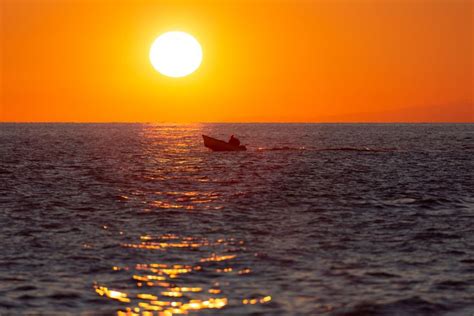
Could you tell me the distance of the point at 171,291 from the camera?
64.3 feet

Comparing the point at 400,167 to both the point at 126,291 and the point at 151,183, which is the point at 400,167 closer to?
the point at 151,183

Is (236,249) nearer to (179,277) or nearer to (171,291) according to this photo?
(179,277)

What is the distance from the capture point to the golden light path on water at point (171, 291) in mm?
18000

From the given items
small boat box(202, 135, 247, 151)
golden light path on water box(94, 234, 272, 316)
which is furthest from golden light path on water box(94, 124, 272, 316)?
small boat box(202, 135, 247, 151)

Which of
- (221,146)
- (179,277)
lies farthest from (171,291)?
(221,146)

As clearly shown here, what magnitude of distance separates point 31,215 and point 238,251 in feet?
43.5

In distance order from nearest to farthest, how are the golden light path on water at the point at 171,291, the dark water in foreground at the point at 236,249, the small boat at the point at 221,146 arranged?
the golden light path on water at the point at 171,291 < the dark water in foreground at the point at 236,249 < the small boat at the point at 221,146

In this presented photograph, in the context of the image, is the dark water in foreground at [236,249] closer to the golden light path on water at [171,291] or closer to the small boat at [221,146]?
the golden light path on water at [171,291]

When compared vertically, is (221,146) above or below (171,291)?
above

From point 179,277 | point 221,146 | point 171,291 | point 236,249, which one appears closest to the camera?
point 171,291

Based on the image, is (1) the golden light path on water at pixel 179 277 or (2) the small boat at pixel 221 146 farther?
(2) the small boat at pixel 221 146

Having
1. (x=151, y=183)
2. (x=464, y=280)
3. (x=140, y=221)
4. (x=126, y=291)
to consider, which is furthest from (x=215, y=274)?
(x=151, y=183)

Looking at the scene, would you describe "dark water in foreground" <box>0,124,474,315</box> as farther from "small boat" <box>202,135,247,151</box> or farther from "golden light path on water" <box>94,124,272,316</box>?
"small boat" <box>202,135,247,151</box>

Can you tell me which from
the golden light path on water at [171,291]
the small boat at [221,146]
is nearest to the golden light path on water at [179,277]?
the golden light path on water at [171,291]
